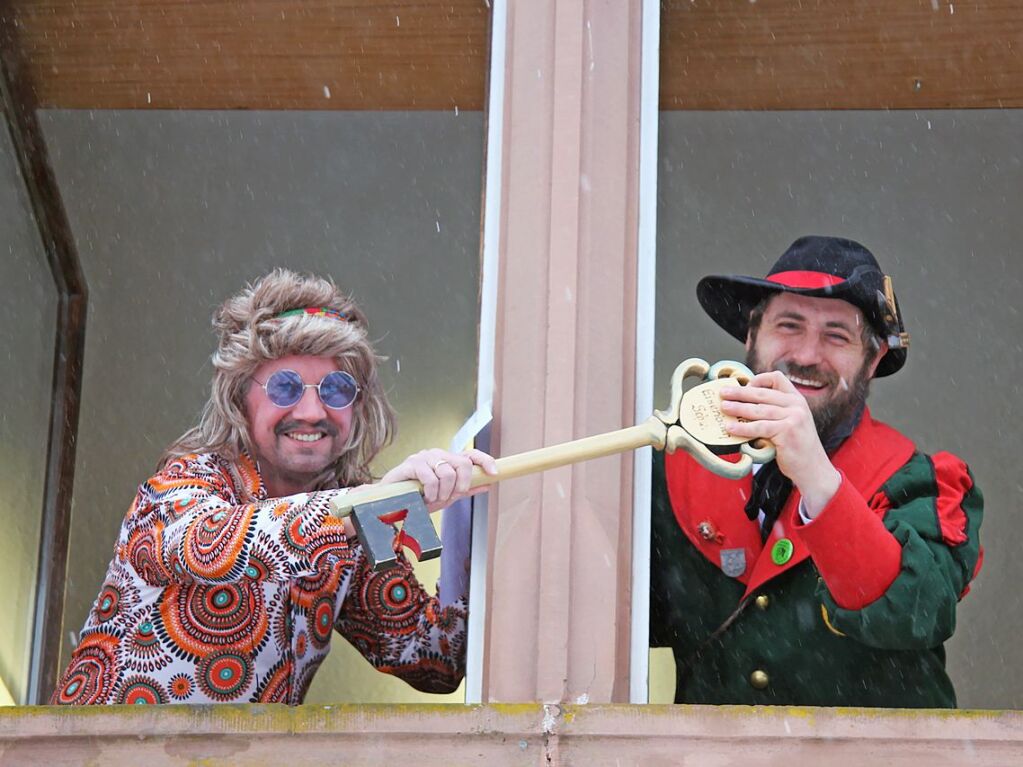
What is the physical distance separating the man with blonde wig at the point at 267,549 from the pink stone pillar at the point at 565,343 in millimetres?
175

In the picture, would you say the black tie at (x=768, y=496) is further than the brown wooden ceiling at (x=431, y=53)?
No

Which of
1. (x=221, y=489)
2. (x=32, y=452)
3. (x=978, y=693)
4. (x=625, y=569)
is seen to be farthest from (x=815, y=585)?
(x=32, y=452)

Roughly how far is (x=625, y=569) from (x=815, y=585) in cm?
48

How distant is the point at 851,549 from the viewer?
3264 mm

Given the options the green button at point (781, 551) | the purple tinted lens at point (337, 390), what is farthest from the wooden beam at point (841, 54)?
the green button at point (781, 551)

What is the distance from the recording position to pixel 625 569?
3.22 m

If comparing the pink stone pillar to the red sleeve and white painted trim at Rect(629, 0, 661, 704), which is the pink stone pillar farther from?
the red sleeve

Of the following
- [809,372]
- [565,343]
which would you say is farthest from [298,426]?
[809,372]

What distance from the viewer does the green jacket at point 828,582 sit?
330 cm

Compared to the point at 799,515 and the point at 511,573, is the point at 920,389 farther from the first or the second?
the point at 511,573

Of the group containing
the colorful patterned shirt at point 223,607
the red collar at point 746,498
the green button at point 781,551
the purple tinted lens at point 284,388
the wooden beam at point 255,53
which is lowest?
the colorful patterned shirt at point 223,607

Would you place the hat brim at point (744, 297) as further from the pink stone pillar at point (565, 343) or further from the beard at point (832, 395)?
the pink stone pillar at point (565, 343)

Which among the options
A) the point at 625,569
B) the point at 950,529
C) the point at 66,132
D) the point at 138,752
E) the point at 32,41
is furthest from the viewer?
the point at 66,132

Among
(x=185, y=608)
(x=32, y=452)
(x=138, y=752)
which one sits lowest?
(x=138, y=752)
